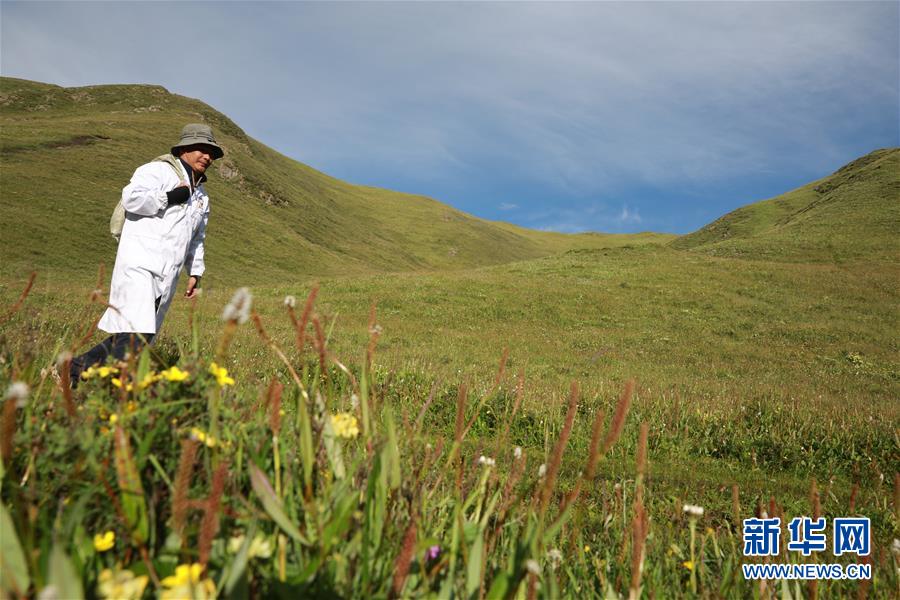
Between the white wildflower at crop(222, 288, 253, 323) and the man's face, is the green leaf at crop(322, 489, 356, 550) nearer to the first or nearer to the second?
the white wildflower at crop(222, 288, 253, 323)

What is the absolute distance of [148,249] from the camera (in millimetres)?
5359

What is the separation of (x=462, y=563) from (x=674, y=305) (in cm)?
2693

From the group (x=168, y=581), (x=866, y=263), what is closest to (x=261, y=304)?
(x=168, y=581)

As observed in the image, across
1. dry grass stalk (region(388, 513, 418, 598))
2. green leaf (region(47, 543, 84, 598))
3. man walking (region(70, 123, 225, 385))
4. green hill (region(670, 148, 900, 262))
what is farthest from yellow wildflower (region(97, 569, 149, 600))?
green hill (region(670, 148, 900, 262))

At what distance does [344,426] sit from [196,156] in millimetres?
4970

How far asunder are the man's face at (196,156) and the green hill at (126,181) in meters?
26.0

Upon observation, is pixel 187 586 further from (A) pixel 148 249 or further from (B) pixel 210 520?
(A) pixel 148 249

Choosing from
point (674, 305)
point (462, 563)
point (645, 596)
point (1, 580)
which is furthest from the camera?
point (674, 305)

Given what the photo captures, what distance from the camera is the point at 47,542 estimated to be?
4.22ft

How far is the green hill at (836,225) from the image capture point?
4106 cm

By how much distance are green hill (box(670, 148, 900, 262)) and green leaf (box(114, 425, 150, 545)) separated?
4721 cm

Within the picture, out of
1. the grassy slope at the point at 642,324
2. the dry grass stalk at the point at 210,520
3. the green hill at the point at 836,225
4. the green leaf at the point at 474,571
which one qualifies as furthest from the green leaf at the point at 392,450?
the green hill at the point at 836,225

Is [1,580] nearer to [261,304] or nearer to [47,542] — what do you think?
[47,542]

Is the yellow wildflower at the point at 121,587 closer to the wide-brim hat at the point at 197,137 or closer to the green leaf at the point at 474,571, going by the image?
the green leaf at the point at 474,571
